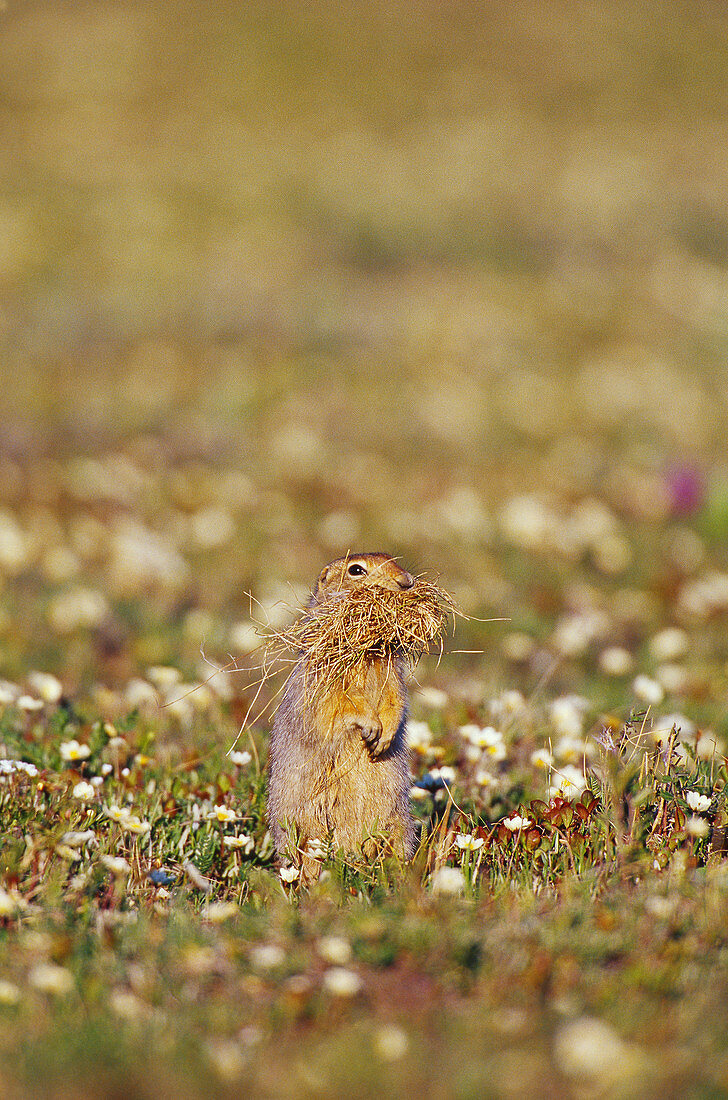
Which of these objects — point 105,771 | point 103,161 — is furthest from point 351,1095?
point 103,161

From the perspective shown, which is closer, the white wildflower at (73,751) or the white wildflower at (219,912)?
the white wildflower at (219,912)

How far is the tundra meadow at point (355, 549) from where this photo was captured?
108 inches

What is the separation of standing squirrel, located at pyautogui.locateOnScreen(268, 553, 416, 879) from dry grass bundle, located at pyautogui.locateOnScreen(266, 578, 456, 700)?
0.08 ft

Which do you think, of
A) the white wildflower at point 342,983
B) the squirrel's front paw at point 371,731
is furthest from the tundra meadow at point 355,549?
the squirrel's front paw at point 371,731

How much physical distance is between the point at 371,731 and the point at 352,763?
7.5 inches

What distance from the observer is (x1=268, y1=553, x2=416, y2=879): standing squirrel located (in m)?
3.86

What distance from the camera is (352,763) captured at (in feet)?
12.8

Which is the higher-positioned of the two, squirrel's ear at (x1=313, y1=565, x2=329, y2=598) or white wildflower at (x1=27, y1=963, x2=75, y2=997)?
squirrel's ear at (x1=313, y1=565, x2=329, y2=598)

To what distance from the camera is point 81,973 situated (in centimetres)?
296

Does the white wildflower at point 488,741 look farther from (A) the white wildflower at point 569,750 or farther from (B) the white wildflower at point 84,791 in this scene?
(B) the white wildflower at point 84,791

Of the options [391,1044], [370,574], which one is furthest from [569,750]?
[391,1044]

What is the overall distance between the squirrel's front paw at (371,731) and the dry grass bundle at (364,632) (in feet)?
0.46

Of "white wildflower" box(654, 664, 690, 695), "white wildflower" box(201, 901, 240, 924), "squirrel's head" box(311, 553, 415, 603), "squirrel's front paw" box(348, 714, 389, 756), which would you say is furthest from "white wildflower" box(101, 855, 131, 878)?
"white wildflower" box(654, 664, 690, 695)

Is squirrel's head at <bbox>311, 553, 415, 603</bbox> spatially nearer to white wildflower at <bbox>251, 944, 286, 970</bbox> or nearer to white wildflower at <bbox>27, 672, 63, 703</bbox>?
white wildflower at <bbox>251, 944, 286, 970</bbox>
